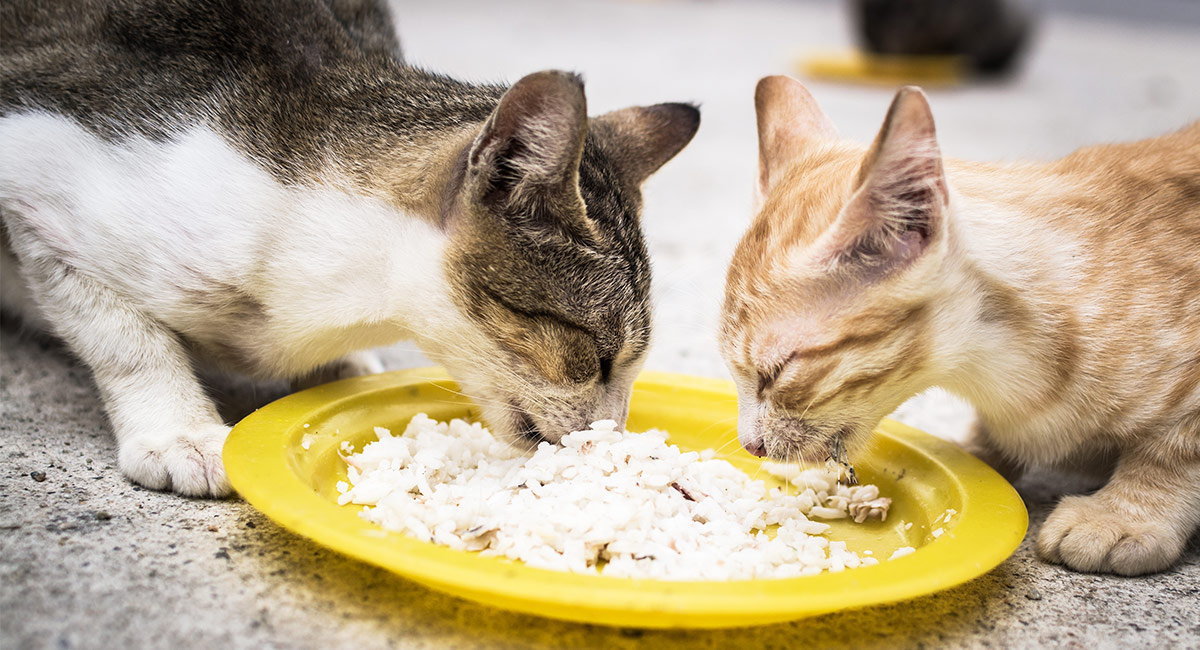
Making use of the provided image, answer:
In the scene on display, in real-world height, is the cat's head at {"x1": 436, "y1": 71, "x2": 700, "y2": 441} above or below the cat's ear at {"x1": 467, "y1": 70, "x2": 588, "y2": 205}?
below

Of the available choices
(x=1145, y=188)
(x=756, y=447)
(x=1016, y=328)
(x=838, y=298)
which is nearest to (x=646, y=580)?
(x=756, y=447)

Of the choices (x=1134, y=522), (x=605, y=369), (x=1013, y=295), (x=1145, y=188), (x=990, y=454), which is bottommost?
(x=990, y=454)

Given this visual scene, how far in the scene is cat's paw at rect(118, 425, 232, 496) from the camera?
5.34ft

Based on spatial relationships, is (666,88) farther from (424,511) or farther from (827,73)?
(424,511)

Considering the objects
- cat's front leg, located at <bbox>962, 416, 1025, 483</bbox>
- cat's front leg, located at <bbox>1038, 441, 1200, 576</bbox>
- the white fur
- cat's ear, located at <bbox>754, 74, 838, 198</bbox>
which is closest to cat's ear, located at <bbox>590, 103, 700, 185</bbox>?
cat's ear, located at <bbox>754, 74, 838, 198</bbox>

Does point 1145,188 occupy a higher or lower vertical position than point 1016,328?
higher

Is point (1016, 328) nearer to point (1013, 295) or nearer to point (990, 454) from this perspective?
point (1013, 295)

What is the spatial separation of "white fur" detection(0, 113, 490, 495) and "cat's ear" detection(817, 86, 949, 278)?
2.05 ft

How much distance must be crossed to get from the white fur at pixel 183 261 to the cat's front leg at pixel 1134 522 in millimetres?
1007

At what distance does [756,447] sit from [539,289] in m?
0.44

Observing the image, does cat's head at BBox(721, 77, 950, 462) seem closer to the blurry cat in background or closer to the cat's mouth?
the blurry cat in background

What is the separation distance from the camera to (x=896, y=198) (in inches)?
A: 56.2

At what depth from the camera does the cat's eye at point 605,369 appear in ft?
5.60

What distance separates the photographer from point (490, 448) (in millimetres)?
1788
